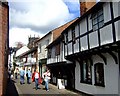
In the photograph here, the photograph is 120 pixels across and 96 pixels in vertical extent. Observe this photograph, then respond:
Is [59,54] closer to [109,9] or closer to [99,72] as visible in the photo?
[99,72]

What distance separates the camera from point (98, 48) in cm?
1447

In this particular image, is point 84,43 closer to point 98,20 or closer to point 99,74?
point 98,20

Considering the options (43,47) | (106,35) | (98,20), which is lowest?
(106,35)

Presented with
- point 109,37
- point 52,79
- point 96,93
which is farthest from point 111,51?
point 52,79

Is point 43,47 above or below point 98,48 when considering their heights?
above

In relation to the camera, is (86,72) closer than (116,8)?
No

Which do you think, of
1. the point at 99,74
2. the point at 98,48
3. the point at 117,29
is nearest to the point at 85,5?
the point at 99,74

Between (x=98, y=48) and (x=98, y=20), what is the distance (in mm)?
2117

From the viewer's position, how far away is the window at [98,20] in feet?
49.9

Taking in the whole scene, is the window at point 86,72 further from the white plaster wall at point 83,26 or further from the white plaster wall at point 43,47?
the white plaster wall at point 43,47

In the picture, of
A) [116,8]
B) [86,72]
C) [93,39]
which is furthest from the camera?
[86,72]

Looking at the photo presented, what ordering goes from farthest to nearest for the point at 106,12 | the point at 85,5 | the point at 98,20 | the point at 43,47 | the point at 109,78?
the point at 43,47 → the point at 85,5 → the point at 98,20 → the point at 109,78 → the point at 106,12

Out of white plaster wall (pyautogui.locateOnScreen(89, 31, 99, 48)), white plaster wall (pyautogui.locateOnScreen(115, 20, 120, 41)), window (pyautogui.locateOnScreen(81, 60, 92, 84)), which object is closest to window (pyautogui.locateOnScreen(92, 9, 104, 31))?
white plaster wall (pyautogui.locateOnScreen(89, 31, 99, 48))

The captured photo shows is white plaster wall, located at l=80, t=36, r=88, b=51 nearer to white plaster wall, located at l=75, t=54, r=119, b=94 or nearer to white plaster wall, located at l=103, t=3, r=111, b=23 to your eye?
white plaster wall, located at l=75, t=54, r=119, b=94
